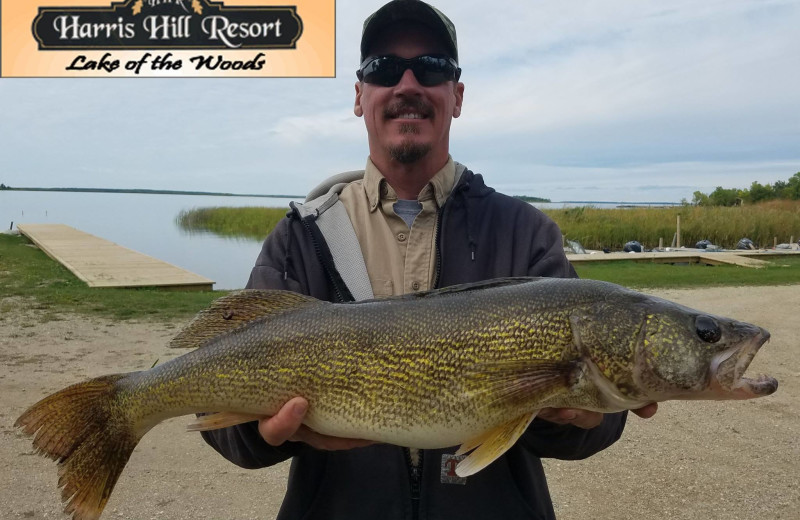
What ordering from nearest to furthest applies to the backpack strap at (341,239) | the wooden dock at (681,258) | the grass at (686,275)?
the backpack strap at (341,239) → the grass at (686,275) → the wooden dock at (681,258)

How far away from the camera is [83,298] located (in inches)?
457

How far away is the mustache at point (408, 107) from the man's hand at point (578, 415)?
162 cm

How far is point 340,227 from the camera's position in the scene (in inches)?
117

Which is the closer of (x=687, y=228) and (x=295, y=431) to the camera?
(x=295, y=431)

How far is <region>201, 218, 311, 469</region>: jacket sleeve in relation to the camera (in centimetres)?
261

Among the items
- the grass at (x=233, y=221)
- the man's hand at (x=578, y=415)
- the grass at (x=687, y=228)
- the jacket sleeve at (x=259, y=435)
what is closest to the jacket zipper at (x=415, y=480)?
the jacket sleeve at (x=259, y=435)

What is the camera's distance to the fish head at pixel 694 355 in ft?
7.59

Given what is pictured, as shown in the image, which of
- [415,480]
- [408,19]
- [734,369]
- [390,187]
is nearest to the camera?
[734,369]

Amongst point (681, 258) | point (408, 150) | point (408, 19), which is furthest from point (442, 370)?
point (681, 258)

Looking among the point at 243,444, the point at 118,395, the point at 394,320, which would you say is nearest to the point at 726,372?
the point at 394,320

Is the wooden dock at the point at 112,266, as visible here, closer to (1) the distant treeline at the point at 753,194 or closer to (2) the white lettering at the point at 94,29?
(2) the white lettering at the point at 94,29

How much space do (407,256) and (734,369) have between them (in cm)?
149

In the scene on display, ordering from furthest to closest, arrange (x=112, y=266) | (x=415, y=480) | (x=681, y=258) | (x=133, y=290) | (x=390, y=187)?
(x=681, y=258) < (x=112, y=266) < (x=133, y=290) < (x=390, y=187) < (x=415, y=480)

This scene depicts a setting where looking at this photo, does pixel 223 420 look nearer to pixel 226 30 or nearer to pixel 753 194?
pixel 226 30
